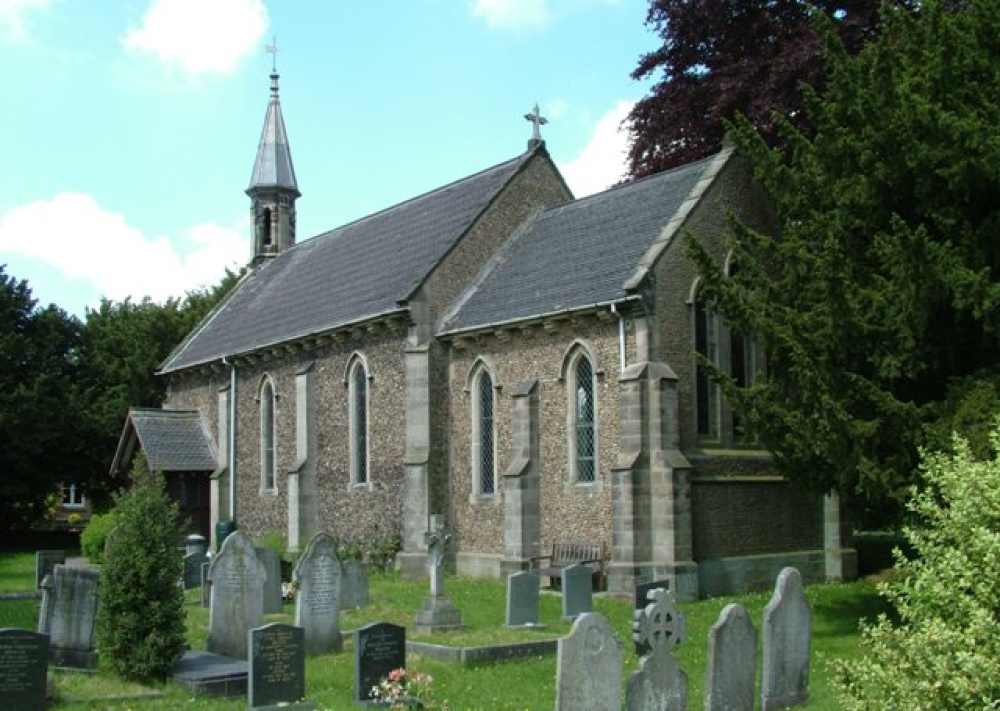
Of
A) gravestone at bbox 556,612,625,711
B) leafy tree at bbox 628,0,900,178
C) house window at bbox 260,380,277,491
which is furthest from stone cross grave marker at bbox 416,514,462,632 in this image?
house window at bbox 260,380,277,491

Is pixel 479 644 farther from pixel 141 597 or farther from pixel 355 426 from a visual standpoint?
pixel 355 426

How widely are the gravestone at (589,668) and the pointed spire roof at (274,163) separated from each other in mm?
34517

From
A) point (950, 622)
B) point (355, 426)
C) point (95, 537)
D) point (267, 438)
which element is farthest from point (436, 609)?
point (267, 438)

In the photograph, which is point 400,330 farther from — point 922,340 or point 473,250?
point 922,340

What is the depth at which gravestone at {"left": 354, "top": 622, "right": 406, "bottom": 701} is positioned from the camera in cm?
1271

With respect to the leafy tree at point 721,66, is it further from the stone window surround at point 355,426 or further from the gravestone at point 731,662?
the gravestone at point 731,662

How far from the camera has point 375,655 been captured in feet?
42.2

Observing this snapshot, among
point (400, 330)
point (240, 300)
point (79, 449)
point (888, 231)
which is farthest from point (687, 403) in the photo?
point (79, 449)

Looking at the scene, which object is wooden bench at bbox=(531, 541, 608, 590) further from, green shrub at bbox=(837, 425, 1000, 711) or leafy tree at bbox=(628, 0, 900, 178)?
green shrub at bbox=(837, 425, 1000, 711)

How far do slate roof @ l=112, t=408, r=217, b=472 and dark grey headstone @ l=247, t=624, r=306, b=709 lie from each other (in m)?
22.8

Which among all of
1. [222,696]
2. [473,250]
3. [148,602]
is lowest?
[222,696]

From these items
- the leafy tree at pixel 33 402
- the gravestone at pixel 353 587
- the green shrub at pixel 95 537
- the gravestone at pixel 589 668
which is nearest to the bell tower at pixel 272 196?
the leafy tree at pixel 33 402

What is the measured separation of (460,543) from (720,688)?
1409cm

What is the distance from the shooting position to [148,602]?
544 inches
